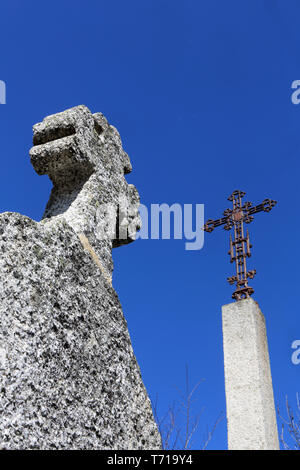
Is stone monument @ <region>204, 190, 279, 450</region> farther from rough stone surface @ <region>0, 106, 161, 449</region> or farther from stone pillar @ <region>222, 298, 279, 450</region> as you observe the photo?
rough stone surface @ <region>0, 106, 161, 449</region>

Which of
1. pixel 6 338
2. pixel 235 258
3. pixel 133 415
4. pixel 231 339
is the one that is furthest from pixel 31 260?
pixel 235 258

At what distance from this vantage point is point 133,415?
3.59ft

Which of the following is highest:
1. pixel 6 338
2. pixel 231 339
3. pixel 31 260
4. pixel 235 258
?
pixel 235 258

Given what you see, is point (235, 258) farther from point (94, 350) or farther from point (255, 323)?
point (94, 350)

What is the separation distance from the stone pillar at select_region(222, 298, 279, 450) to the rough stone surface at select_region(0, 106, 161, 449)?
503cm

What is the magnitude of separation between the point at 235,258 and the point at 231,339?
4.90 feet

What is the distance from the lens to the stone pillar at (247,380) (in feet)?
18.9

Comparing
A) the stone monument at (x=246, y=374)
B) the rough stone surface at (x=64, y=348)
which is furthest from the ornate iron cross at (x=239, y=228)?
the rough stone surface at (x=64, y=348)

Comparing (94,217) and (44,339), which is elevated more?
(94,217)

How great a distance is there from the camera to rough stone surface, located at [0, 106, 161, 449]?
86 cm

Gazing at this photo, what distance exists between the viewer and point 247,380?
19.8 feet

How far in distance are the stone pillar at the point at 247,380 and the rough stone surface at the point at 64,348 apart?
503 centimetres

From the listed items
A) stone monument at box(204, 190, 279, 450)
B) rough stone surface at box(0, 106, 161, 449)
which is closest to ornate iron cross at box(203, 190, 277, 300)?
stone monument at box(204, 190, 279, 450)
